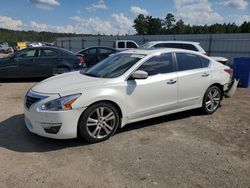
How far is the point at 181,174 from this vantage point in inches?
131

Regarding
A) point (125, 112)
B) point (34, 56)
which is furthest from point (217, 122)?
point (34, 56)

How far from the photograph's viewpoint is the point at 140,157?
12.4 feet

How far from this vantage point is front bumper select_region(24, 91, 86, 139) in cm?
393

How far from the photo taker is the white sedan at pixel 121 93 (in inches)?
158

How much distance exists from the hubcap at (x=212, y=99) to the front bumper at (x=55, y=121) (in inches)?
123

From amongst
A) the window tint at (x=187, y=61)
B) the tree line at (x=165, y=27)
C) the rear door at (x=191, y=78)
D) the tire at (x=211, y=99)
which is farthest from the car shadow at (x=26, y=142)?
the tree line at (x=165, y=27)

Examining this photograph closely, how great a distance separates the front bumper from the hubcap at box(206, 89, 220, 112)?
3125 mm

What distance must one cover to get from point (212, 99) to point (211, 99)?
39mm

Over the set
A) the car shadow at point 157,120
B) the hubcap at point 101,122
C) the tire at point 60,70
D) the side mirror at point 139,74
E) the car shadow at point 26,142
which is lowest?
the car shadow at point 26,142

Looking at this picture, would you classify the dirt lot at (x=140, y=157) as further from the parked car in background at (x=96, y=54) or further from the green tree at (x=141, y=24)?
the green tree at (x=141, y=24)

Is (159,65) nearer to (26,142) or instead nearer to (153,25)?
(26,142)

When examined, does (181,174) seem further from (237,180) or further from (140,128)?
(140,128)

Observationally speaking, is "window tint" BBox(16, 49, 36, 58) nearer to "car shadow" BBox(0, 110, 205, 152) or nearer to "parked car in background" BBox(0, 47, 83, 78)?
"parked car in background" BBox(0, 47, 83, 78)

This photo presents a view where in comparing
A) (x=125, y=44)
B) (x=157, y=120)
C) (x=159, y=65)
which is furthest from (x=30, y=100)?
(x=125, y=44)
